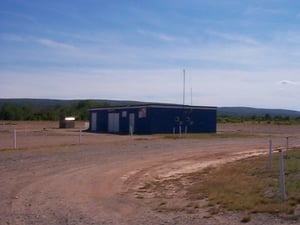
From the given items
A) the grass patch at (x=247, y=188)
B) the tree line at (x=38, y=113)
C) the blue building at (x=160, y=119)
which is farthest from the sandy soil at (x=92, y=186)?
the tree line at (x=38, y=113)

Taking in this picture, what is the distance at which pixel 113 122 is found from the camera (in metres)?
60.3

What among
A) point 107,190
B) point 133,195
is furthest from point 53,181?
point 133,195

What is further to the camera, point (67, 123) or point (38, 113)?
point (38, 113)

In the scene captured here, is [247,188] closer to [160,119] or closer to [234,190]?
[234,190]

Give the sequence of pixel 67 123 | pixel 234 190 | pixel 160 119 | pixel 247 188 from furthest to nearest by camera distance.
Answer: pixel 67 123, pixel 160 119, pixel 247 188, pixel 234 190

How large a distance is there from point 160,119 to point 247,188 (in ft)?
133

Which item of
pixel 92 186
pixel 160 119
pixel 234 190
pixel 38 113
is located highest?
pixel 38 113

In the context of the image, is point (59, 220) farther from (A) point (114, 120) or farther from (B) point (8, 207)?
(A) point (114, 120)

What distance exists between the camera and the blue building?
178 ft

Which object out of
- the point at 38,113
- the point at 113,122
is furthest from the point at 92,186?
the point at 38,113

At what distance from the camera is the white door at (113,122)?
59669 mm

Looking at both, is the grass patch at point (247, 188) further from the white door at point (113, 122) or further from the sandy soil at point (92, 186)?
the white door at point (113, 122)

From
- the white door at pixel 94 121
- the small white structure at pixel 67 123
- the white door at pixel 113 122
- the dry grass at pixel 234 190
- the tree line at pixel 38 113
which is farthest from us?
the tree line at pixel 38 113

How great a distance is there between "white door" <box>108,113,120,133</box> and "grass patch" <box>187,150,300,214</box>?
131 ft
